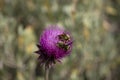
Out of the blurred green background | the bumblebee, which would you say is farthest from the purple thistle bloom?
the blurred green background

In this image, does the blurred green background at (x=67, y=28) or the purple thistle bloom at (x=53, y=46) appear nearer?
the purple thistle bloom at (x=53, y=46)

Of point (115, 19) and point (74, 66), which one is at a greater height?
point (115, 19)

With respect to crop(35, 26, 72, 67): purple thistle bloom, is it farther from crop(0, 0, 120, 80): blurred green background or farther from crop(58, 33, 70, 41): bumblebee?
crop(0, 0, 120, 80): blurred green background

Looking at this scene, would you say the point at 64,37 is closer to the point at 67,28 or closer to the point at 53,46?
the point at 53,46

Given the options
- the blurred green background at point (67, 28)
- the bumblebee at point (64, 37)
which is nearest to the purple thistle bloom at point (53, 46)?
the bumblebee at point (64, 37)

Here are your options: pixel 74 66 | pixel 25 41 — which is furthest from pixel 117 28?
pixel 25 41

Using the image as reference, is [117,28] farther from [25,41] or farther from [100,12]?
[25,41]

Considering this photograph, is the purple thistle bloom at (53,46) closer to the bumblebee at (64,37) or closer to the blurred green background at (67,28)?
A: the bumblebee at (64,37)
